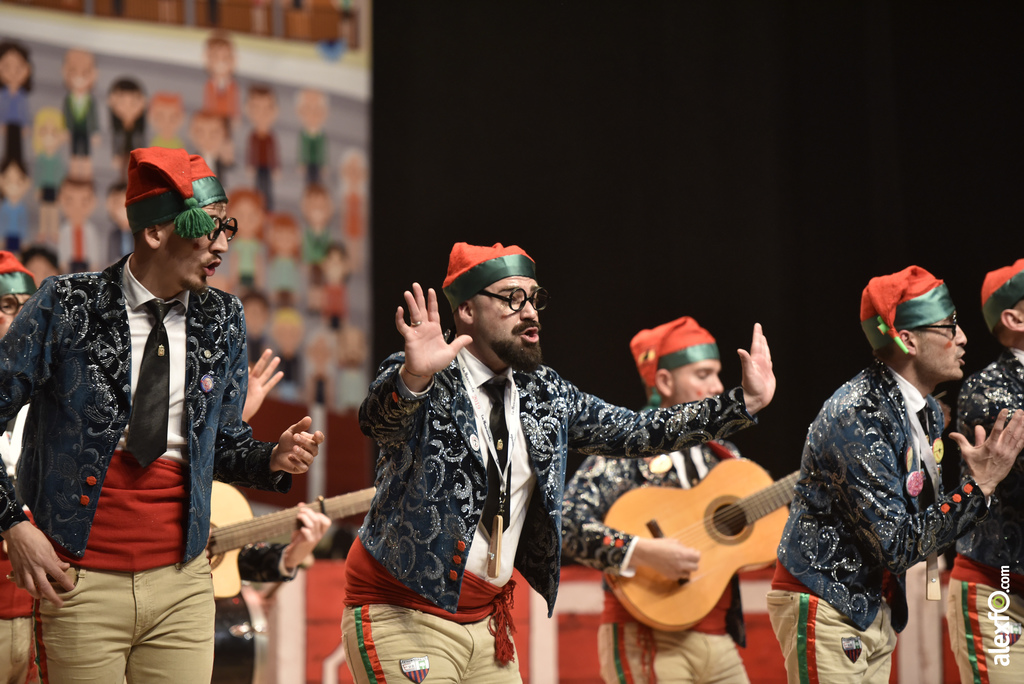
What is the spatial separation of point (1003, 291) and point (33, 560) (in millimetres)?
3363

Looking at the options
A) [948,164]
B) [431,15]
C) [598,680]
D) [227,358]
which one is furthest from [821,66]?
[227,358]

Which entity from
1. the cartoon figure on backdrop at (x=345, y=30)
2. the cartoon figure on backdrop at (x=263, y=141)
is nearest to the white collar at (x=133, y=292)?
the cartoon figure on backdrop at (x=263, y=141)

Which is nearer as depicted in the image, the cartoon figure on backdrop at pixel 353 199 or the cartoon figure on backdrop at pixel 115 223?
the cartoon figure on backdrop at pixel 115 223

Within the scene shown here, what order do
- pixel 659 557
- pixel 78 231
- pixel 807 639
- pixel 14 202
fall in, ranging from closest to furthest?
pixel 807 639, pixel 659 557, pixel 14 202, pixel 78 231

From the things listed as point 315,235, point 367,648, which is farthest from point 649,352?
point 367,648

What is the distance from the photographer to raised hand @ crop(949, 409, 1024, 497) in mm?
3252

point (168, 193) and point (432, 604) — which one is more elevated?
point (168, 193)

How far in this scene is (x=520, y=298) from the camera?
313cm

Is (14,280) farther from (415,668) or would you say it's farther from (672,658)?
(672,658)

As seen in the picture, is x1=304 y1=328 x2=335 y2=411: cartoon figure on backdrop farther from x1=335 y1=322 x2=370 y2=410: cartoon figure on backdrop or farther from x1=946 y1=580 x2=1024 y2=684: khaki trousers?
x1=946 y1=580 x2=1024 y2=684: khaki trousers

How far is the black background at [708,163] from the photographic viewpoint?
629 cm

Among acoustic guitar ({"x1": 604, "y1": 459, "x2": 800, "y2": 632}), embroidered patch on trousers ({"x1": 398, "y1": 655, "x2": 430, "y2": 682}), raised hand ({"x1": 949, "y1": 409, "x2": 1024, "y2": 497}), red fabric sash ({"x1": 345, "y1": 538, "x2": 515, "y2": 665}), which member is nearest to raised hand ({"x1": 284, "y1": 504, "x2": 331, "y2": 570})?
red fabric sash ({"x1": 345, "y1": 538, "x2": 515, "y2": 665})

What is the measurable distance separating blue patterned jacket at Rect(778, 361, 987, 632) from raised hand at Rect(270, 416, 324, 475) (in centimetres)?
167

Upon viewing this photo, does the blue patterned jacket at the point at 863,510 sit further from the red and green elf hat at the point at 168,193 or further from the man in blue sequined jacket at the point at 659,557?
the red and green elf hat at the point at 168,193
